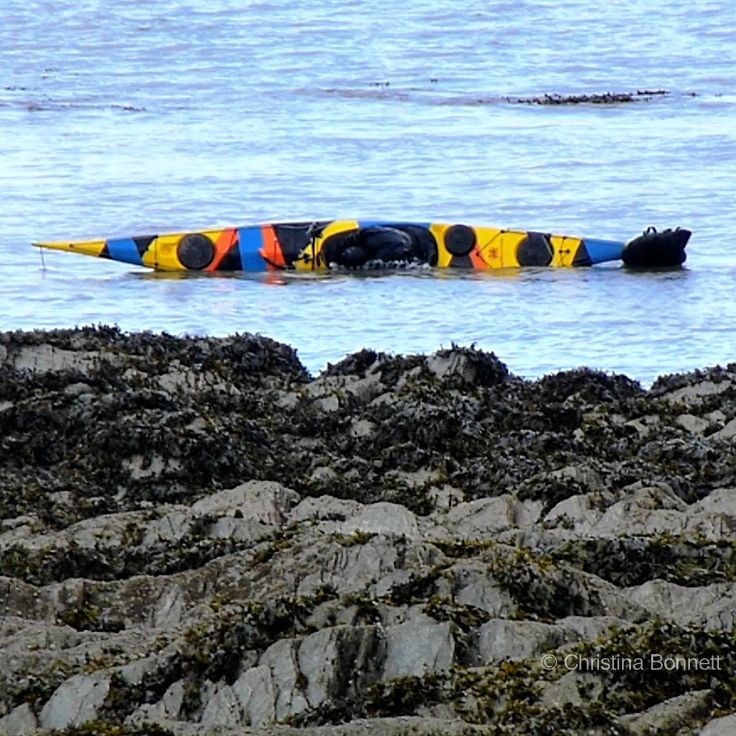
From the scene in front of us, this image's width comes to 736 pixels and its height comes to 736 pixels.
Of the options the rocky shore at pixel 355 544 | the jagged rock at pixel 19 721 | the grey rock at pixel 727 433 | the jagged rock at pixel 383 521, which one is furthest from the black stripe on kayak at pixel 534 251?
the jagged rock at pixel 19 721

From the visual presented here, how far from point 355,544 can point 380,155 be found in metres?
19.9

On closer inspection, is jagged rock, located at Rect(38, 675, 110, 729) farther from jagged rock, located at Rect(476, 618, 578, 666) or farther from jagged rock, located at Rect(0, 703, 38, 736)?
jagged rock, located at Rect(476, 618, 578, 666)

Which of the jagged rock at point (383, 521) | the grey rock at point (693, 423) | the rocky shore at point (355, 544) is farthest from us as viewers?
the grey rock at point (693, 423)

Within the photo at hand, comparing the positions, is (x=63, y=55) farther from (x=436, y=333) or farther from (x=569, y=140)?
(x=436, y=333)

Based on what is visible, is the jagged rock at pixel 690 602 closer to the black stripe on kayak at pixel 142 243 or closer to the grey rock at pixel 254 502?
the grey rock at pixel 254 502

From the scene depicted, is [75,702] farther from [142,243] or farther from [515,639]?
[142,243]

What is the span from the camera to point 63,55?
41500 mm

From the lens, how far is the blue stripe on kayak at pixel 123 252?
18.8 metres

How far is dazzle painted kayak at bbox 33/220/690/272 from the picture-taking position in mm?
18781

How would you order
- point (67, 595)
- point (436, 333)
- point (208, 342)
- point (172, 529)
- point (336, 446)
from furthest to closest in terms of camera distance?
point (436, 333), point (208, 342), point (336, 446), point (172, 529), point (67, 595)

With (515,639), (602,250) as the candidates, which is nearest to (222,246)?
(602,250)

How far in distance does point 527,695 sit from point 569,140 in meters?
23.2

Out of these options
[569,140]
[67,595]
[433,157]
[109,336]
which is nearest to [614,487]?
[67,595]

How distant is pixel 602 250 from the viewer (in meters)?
19.0
